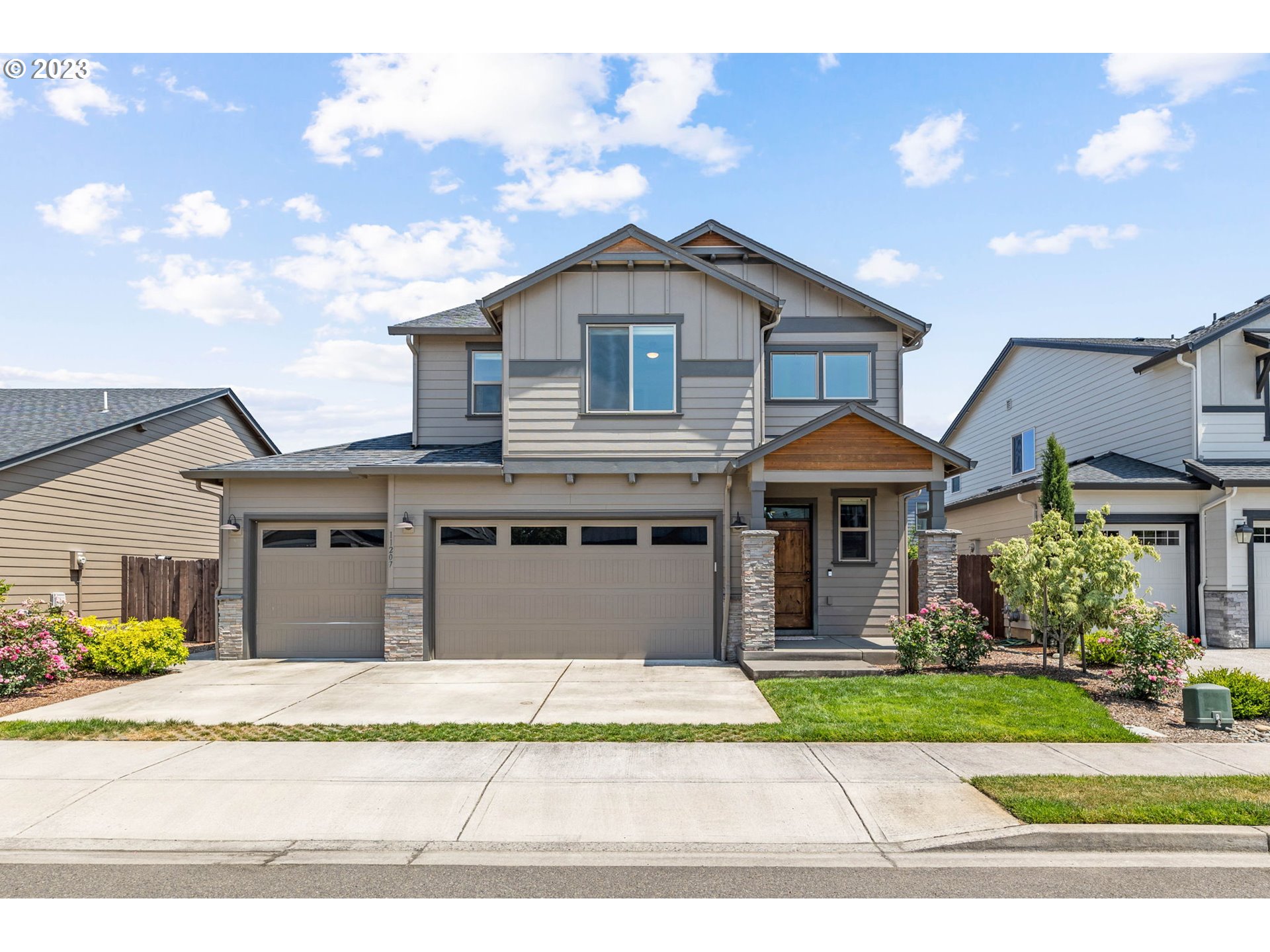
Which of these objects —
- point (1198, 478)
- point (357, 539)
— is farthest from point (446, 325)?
point (1198, 478)

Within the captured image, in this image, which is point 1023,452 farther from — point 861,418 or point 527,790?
point 527,790

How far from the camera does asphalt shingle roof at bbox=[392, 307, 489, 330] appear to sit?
620 inches

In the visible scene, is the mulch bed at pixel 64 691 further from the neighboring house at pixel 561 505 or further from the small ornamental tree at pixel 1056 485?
the small ornamental tree at pixel 1056 485

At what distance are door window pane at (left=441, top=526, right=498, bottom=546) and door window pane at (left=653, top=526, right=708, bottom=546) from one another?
2710mm

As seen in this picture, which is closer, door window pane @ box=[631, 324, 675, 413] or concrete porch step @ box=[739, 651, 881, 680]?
concrete porch step @ box=[739, 651, 881, 680]

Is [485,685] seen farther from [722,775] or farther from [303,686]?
[722,775]

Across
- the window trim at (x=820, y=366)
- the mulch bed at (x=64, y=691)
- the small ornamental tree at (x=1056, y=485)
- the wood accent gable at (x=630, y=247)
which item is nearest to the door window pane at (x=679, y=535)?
the window trim at (x=820, y=366)

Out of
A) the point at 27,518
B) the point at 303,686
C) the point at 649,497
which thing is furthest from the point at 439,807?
the point at 27,518

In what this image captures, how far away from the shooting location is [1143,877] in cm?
548

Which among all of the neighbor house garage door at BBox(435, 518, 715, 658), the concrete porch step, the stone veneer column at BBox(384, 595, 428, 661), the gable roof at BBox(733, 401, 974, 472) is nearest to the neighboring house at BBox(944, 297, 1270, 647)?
the gable roof at BBox(733, 401, 974, 472)

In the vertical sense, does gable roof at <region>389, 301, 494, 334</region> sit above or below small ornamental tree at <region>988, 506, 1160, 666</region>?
above

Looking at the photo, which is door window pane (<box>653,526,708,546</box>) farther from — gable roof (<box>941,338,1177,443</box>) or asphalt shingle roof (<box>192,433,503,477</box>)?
gable roof (<box>941,338,1177,443</box>)

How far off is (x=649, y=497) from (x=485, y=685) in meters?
4.28

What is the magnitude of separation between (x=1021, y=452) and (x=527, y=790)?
2111 centimetres
